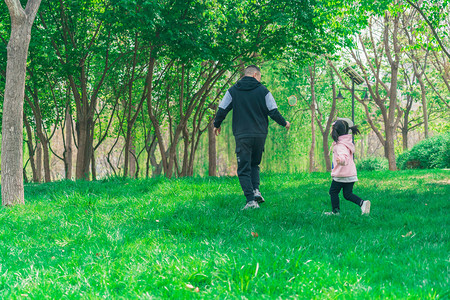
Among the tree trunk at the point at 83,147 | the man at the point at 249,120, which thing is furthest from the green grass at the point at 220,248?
the tree trunk at the point at 83,147

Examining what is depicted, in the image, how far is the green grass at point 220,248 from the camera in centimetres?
292

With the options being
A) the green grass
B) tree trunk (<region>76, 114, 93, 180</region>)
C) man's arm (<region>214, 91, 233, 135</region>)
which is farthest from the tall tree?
tree trunk (<region>76, 114, 93, 180</region>)

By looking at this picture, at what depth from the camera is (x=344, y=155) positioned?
5633 mm

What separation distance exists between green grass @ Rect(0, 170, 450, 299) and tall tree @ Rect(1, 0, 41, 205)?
0.55 meters

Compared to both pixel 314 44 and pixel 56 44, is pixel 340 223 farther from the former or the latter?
pixel 56 44

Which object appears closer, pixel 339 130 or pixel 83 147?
pixel 339 130

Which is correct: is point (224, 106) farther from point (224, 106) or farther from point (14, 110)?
point (14, 110)

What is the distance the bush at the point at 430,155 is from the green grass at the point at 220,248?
12.8 meters

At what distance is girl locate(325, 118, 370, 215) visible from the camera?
5660mm

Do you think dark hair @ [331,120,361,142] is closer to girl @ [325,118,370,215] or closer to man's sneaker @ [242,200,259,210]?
girl @ [325,118,370,215]

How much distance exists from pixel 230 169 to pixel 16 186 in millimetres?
21151

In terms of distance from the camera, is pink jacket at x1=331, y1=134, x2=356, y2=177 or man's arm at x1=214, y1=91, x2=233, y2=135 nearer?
pink jacket at x1=331, y1=134, x2=356, y2=177

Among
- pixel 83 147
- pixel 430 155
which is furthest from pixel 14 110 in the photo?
pixel 430 155

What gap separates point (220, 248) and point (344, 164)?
2619mm
